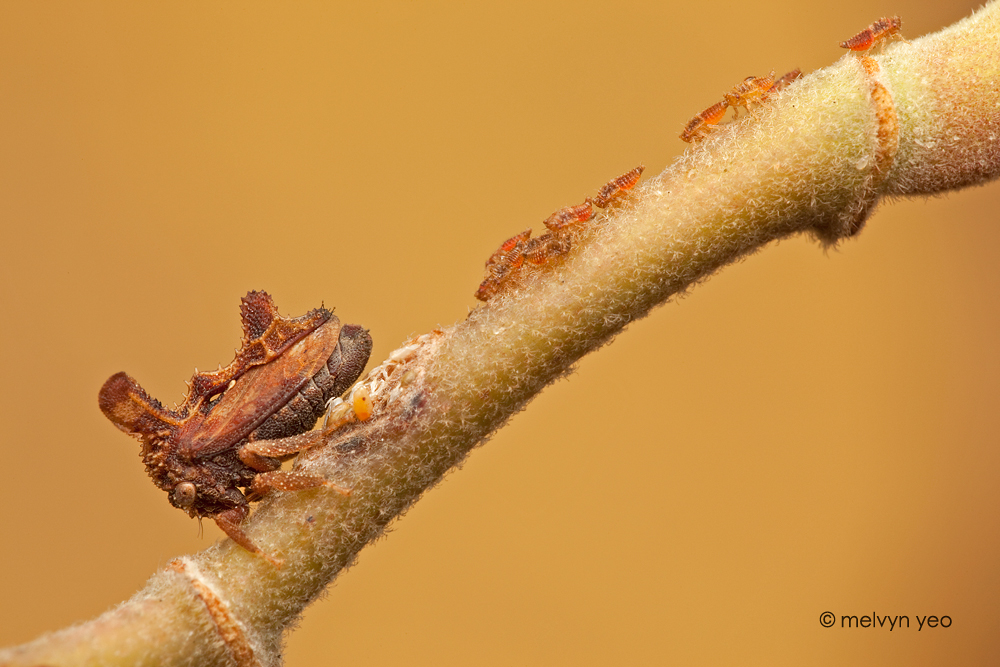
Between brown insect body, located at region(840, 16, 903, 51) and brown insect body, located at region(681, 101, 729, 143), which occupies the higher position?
brown insect body, located at region(840, 16, 903, 51)

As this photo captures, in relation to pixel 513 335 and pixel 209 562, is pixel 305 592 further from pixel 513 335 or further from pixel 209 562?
pixel 513 335

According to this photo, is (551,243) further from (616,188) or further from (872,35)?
(872,35)

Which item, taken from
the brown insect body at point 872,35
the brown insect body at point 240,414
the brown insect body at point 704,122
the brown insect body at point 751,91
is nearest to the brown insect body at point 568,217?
the brown insect body at point 704,122

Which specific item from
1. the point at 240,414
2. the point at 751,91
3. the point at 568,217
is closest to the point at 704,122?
the point at 751,91

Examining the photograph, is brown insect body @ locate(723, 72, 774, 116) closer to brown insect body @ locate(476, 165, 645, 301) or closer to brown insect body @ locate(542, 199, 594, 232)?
brown insect body @ locate(476, 165, 645, 301)

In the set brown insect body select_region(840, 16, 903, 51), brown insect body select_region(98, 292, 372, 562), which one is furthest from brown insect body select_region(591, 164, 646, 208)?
brown insect body select_region(98, 292, 372, 562)
